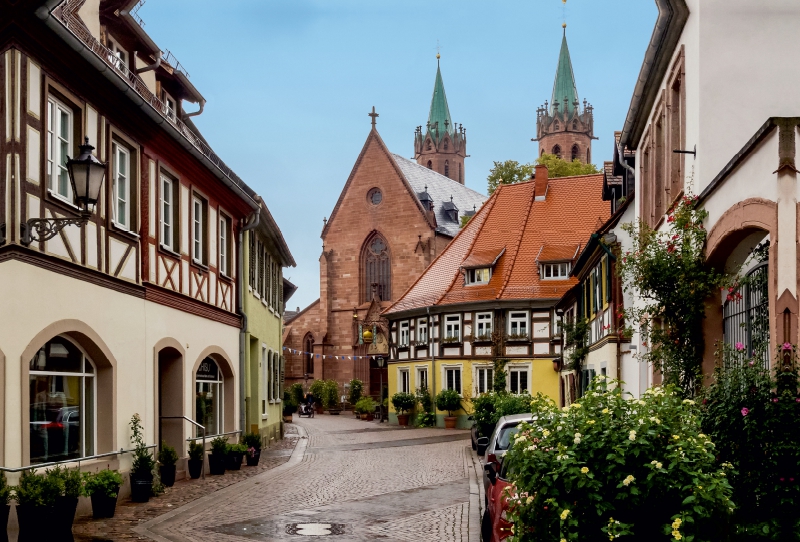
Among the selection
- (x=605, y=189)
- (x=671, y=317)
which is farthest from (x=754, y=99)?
(x=605, y=189)

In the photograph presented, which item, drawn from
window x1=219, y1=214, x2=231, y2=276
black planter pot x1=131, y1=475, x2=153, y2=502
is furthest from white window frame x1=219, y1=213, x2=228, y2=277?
black planter pot x1=131, y1=475, x2=153, y2=502

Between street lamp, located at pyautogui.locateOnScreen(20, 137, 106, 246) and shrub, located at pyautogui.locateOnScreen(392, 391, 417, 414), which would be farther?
shrub, located at pyautogui.locateOnScreen(392, 391, 417, 414)

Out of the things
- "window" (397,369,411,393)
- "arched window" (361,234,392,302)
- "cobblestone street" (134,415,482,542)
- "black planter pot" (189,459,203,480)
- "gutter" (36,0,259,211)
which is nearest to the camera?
"gutter" (36,0,259,211)

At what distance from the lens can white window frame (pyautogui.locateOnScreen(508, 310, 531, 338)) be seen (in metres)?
42.2

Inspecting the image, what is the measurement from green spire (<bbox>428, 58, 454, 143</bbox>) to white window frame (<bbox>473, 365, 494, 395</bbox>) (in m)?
57.4

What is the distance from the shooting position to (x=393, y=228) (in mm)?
62938

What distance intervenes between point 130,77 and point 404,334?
106ft

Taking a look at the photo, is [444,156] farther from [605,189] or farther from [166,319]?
[166,319]

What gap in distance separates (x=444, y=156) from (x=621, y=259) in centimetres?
8469

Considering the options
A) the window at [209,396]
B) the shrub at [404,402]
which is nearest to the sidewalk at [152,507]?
the window at [209,396]

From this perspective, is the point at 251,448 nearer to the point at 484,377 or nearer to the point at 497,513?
the point at 497,513

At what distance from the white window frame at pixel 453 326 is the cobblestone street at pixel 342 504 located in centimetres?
1850

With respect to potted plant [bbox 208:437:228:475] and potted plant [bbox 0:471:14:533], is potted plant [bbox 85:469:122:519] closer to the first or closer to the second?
potted plant [bbox 0:471:14:533]

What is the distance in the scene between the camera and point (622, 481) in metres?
6.23
